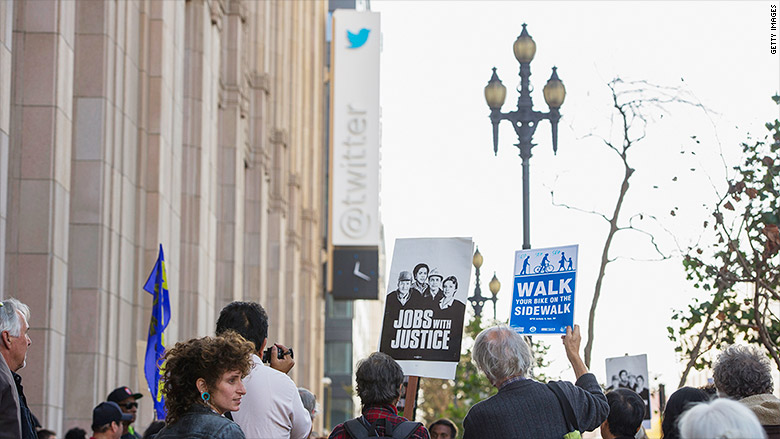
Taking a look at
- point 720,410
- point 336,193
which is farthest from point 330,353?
→ point 720,410

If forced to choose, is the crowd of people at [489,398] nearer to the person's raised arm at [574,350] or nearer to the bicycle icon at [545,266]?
the person's raised arm at [574,350]

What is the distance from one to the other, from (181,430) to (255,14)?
33.8 m

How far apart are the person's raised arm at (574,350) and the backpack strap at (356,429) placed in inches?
53.3

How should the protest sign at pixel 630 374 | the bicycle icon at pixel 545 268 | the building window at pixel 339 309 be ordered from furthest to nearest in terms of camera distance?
1. the building window at pixel 339 309
2. the protest sign at pixel 630 374
3. the bicycle icon at pixel 545 268

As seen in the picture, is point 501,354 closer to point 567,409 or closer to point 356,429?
point 567,409

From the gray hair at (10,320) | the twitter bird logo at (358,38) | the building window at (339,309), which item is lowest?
the building window at (339,309)

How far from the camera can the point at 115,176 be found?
19.7 metres

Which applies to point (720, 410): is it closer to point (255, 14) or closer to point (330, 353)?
point (255, 14)

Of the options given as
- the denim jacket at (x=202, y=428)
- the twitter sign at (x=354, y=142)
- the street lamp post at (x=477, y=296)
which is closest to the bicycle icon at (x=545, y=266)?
the denim jacket at (x=202, y=428)

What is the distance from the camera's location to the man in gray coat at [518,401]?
7062 mm

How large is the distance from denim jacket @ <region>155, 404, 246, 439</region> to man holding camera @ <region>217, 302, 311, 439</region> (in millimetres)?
1813

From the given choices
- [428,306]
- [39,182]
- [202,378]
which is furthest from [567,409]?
[39,182]

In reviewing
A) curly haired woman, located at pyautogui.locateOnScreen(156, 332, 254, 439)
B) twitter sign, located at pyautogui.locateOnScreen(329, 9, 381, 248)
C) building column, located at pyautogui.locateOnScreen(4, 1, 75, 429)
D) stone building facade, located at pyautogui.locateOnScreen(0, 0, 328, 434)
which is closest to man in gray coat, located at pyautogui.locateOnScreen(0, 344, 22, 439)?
curly haired woman, located at pyautogui.locateOnScreen(156, 332, 254, 439)

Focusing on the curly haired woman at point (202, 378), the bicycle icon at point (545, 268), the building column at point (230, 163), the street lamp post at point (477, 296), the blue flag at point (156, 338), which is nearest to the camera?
the curly haired woman at point (202, 378)
